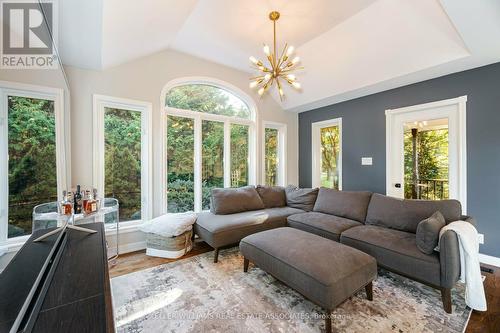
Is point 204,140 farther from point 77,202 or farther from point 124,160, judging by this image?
point 77,202

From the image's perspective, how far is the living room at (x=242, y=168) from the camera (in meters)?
1.05

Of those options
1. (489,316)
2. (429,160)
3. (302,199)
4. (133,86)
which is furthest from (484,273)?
(133,86)

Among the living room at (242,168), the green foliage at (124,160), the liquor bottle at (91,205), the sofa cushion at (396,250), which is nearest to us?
the living room at (242,168)

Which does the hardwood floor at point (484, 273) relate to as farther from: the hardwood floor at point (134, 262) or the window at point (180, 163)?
the window at point (180, 163)

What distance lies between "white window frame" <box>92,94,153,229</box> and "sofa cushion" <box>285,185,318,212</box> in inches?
95.0

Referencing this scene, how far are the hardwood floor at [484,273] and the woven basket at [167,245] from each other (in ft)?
0.24

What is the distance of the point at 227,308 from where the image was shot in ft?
6.18

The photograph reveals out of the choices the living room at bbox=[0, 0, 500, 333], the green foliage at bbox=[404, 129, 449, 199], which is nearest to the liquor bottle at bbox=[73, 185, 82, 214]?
the living room at bbox=[0, 0, 500, 333]

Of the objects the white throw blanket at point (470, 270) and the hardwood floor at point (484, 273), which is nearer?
the hardwood floor at point (484, 273)

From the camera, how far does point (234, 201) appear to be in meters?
3.51

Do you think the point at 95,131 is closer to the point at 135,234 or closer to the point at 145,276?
the point at 135,234

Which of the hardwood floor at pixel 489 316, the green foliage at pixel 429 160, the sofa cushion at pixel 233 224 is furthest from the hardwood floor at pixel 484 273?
the green foliage at pixel 429 160

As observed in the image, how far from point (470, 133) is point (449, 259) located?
2096 mm

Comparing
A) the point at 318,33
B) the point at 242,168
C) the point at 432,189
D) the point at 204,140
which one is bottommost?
the point at 432,189
